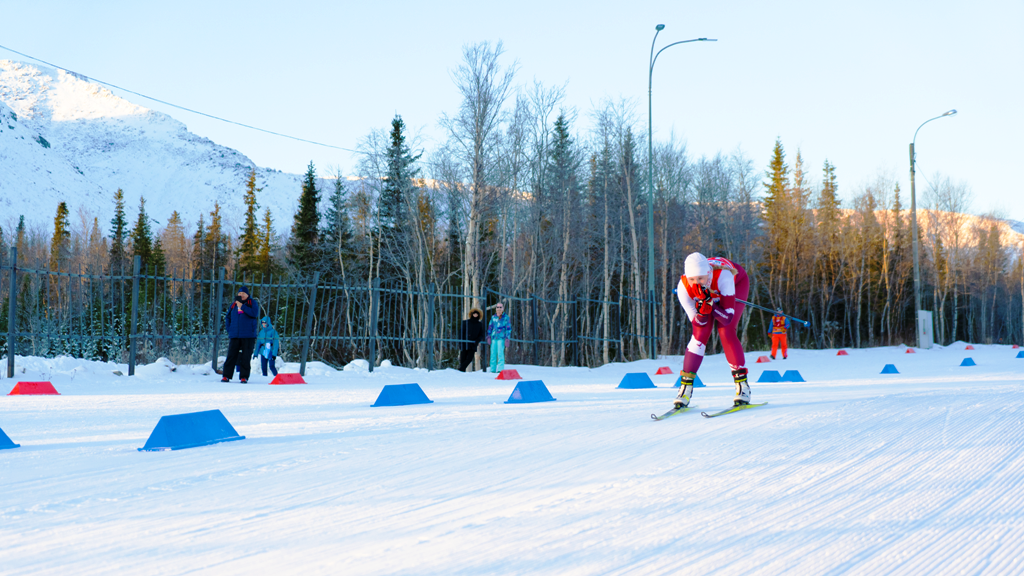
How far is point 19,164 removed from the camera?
187 meters

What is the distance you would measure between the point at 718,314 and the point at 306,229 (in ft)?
150

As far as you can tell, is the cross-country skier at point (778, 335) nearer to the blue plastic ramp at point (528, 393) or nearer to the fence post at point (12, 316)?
the blue plastic ramp at point (528, 393)

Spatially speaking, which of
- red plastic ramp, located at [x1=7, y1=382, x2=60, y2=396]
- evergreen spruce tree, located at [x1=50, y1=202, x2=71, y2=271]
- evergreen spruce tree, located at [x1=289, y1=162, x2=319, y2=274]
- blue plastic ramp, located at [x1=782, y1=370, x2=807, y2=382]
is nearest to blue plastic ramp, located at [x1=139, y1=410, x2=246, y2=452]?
red plastic ramp, located at [x1=7, y1=382, x2=60, y2=396]

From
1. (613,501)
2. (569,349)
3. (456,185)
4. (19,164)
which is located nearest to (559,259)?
(569,349)

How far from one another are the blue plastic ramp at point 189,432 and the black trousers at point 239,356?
27.9ft

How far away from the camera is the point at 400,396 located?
8.80m

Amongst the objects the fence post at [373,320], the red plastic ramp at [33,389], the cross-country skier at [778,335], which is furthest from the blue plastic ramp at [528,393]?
the cross-country skier at [778,335]

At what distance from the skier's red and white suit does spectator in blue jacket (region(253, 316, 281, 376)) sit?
1092 centimetres

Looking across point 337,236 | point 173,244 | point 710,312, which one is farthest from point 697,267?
point 173,244

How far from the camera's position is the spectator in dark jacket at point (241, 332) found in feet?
45.1

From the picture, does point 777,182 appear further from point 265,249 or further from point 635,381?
point 635,381

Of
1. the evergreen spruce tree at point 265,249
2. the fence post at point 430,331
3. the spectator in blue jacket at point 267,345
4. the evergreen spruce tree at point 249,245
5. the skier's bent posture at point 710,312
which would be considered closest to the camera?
the skier's bent posture at point 710,312

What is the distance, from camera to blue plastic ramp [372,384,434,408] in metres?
8.69

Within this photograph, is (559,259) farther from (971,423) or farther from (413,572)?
(413,572)
